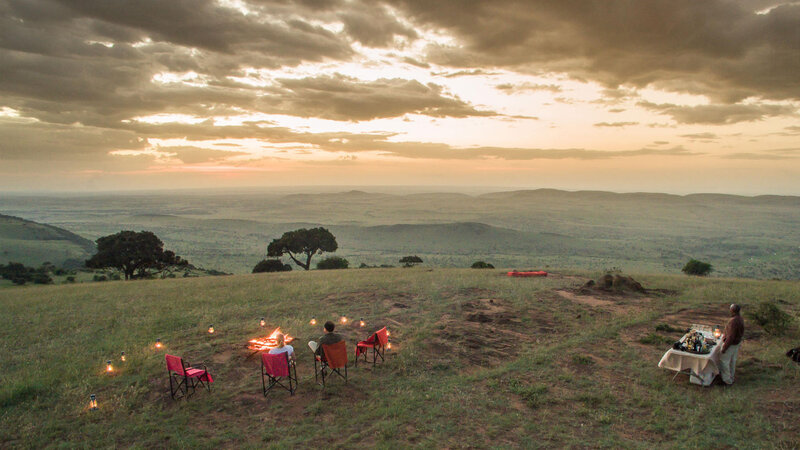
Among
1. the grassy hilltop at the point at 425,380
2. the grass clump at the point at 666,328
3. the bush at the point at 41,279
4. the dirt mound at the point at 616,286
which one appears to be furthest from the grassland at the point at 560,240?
the grass clump at the point at 666,328

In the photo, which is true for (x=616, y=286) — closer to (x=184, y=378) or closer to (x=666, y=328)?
(x=666, y=328)

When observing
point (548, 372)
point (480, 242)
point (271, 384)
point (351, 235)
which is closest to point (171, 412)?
point (271, 384)

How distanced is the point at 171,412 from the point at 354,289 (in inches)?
457

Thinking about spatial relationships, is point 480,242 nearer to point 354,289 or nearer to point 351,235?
point 351,235

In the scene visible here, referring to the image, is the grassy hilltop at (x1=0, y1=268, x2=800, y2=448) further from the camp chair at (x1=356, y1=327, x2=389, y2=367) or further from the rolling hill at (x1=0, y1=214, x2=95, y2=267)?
the rolling hill at (x1=0, y1=214, x2=95, y2=267)

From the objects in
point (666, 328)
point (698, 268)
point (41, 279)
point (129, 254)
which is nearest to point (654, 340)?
Result: point (666, 328)

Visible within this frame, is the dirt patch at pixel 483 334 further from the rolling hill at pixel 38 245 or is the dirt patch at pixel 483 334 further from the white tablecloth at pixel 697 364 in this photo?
the rolling hill at pixel 38 245

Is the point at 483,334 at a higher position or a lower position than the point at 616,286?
lower

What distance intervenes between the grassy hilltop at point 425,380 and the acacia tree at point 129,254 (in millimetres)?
15716

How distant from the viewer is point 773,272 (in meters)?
55.3

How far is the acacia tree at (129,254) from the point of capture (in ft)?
98.9

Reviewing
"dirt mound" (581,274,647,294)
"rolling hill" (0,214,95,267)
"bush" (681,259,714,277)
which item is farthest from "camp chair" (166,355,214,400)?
"rolling hill" (0,214,95,267)

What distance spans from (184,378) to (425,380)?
5655 millimetres

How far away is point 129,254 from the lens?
101ft
